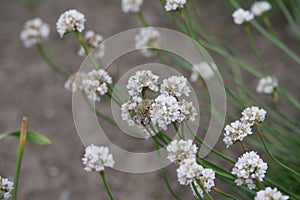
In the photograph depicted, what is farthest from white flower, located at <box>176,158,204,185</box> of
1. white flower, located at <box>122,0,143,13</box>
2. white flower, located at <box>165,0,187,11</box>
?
white flower, located at <box>122,0,143,13</box>

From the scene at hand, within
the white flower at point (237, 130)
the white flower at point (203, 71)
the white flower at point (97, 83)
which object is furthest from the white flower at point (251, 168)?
the white flower at point (203, 71)

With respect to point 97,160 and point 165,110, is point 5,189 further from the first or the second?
point 165,110

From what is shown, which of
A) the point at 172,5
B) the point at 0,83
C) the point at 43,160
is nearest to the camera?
the point at 172,5

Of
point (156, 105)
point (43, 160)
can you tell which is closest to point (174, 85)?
point (156, 105)

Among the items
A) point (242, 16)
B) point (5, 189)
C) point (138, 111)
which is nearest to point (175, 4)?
point (242, 16)

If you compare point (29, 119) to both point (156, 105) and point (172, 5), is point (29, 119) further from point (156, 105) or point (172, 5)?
point (156, 105)

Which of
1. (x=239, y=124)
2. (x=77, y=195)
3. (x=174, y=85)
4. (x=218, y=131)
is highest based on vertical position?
(x=77, y=195)

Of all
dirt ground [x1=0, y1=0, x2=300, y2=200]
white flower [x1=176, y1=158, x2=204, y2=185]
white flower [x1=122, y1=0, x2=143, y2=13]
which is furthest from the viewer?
dirt ground [x1=0, y1=0, x2=300, y2=200]

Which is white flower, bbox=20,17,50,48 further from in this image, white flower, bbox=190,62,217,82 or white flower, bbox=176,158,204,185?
white flower, bbox=176,158,204,185
